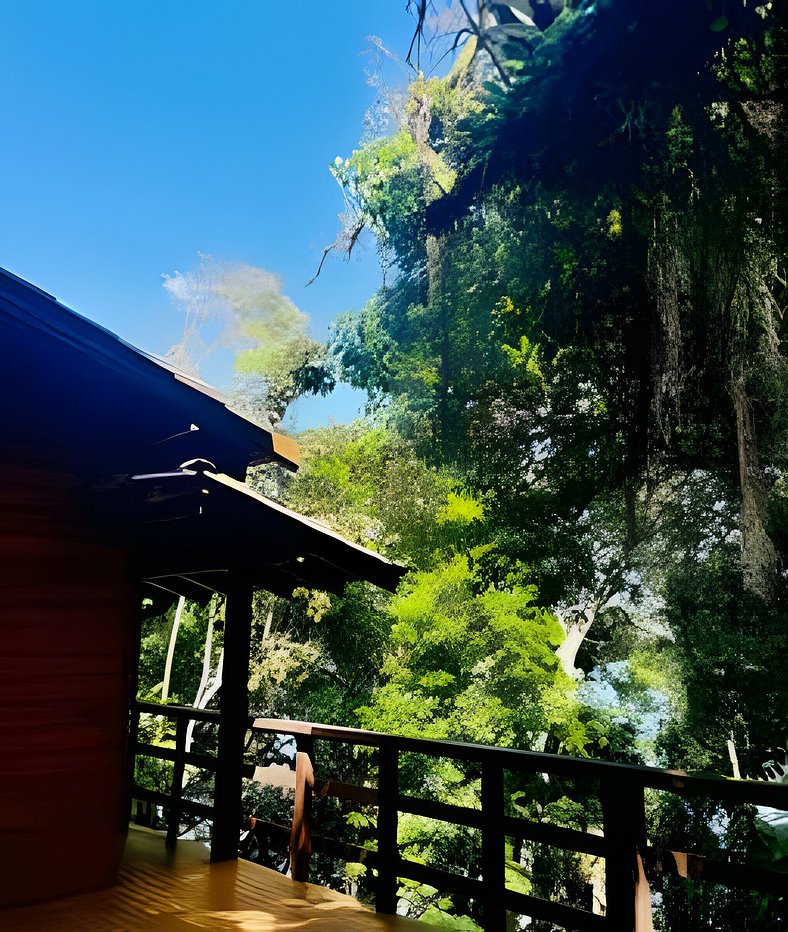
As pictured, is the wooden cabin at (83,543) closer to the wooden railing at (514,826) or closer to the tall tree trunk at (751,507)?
the wooden railing at (514,826)

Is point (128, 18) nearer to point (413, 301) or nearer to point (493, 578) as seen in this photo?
point (413, 301)

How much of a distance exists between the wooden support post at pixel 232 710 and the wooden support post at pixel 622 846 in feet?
6.57

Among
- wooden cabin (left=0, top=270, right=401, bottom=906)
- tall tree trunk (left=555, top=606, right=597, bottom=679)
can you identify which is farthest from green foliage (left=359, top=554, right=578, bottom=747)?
wooden cabin (left=0, top=270, right=401, bottom=906)

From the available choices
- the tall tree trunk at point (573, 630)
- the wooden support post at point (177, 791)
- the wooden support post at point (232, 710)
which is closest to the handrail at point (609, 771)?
the wooden support post at point (232, 710)

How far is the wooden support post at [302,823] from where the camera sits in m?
3.87

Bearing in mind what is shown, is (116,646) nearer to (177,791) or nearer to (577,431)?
(177,791)

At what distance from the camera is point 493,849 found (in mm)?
2938

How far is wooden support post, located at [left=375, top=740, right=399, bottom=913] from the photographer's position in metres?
3.39

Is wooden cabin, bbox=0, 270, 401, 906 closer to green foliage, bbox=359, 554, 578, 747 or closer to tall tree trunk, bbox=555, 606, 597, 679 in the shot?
green foliage, bbox=359, 554, 578, 747

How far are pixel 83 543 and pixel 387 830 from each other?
1.84 metres

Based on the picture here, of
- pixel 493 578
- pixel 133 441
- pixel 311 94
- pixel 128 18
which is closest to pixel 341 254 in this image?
pixel 493 578

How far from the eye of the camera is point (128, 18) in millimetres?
31453

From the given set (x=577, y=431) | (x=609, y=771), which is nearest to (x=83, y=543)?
(x=609, y=771)

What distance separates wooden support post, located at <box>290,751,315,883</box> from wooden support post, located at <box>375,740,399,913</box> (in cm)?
56
